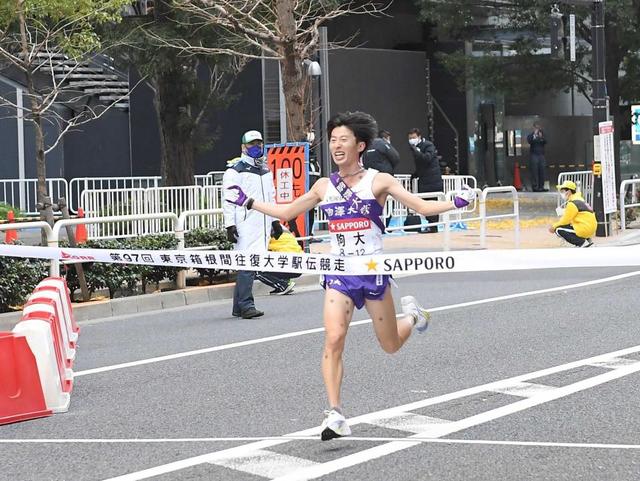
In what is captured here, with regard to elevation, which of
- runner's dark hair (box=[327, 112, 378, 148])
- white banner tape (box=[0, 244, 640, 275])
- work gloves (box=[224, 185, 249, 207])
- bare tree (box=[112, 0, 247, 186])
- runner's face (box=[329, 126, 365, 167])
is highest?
bare tree (box=[112, 0, 247, 186])

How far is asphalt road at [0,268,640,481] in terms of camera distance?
21.4 feet

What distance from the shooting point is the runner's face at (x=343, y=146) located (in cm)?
705

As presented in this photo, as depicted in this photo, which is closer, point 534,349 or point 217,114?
point 534,349

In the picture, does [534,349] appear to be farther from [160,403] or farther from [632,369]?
[160,403]

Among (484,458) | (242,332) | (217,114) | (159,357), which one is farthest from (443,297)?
(217,114)

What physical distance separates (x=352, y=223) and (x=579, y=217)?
12.8m

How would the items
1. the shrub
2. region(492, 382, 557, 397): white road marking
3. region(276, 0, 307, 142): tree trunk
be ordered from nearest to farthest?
1. region(492, 382, 557, 397): white road marking
2. the shrub
3. region(276, 0, 307, 142): tree trunk

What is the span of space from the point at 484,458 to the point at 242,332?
18.2 ft

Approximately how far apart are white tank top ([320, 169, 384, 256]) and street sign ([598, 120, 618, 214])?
15507mm

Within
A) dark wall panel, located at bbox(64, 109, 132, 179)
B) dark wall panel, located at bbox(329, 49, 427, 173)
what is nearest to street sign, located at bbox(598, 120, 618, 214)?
dark wall panel, located at bbox(329, 49, 427, 173)

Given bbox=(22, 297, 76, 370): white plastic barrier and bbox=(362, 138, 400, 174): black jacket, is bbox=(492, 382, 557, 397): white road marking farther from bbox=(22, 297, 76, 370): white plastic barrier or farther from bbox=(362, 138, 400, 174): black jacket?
bbox=(362, 138, 400, 174): black jacket

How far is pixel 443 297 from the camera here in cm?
1445

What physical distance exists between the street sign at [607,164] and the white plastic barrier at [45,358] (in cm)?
1535

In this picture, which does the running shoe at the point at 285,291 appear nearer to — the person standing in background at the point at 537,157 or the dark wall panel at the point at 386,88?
the dark wall panel at the point at 386,88
